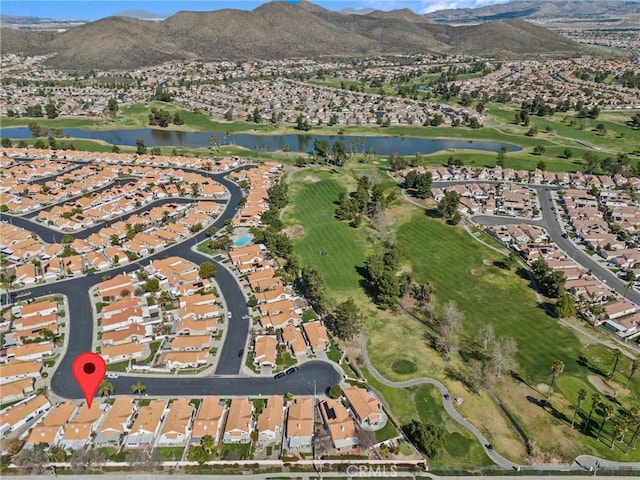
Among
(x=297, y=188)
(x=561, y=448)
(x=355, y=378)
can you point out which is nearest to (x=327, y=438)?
(x=355, y=378)

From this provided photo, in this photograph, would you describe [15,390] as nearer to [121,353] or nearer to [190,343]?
[121,353]

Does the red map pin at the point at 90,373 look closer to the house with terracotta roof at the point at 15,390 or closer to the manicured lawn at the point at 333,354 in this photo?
the house with terracotta roof at the point at 15,390

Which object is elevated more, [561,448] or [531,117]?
[531,117]

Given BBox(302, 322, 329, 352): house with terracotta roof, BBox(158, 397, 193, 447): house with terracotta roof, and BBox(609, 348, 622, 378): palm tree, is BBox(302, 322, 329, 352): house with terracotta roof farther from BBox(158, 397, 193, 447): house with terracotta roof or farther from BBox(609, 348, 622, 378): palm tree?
BBox(609, 348, 622, 378): palm tree

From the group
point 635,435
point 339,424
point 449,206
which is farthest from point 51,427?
point 449,206

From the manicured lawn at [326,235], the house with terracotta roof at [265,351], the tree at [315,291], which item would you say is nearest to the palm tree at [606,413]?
the tree at [315,291]

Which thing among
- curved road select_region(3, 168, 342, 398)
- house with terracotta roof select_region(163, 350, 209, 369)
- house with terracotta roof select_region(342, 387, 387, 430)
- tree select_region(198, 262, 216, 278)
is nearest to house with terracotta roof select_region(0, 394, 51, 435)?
curved road select_region(3, 168, 342, 398)

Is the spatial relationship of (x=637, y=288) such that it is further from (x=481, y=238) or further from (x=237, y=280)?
(x=237, y=280)
